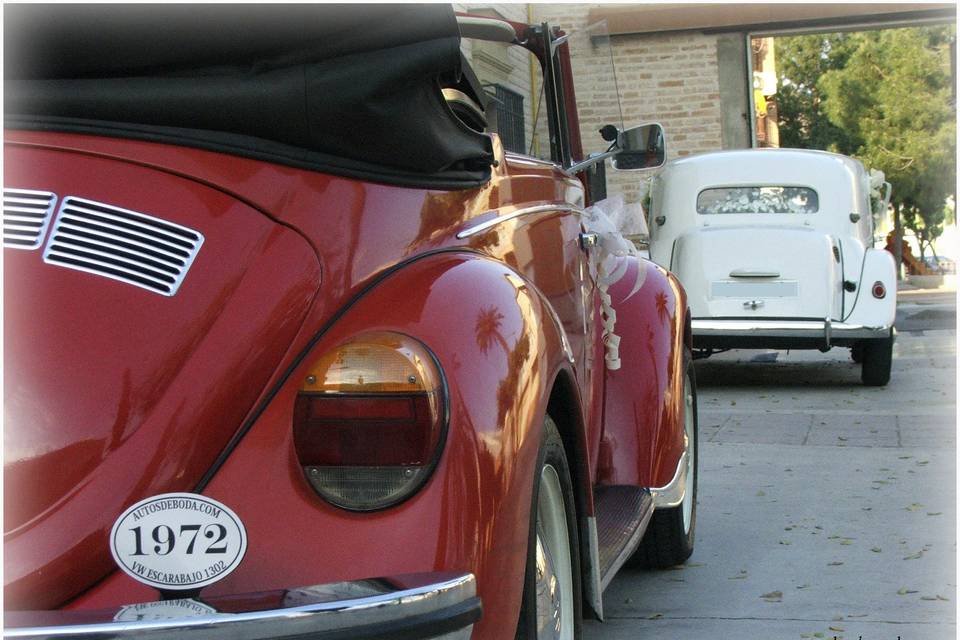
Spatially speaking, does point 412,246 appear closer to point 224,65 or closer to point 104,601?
point 224,65

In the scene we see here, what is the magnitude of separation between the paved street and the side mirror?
160cm

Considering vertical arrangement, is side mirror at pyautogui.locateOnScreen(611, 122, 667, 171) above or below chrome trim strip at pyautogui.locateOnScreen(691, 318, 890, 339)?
above

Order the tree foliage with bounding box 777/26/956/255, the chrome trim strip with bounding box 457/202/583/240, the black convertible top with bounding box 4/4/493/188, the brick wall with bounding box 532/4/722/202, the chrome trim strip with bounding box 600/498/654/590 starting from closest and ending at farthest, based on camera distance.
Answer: the black convertible top with bounding box 4/4/493/188
the chrome trim strip with bounding box 457/202/583/240
the chrome trim strip with bounding box 600/498/654/590
the brick wall with bounding box 532/4/722/202
the tree foliage with bounding box 777/26/956/255

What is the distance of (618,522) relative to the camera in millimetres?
4027

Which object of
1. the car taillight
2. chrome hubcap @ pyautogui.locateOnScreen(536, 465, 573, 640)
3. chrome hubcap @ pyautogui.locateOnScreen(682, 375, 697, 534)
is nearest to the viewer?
the car taillight

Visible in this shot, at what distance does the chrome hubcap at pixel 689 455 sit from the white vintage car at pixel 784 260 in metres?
6.11

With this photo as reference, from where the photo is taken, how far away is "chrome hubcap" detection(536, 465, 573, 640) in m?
2.93

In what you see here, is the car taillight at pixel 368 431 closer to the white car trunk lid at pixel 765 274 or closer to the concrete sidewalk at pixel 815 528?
the concrete sidewalk at pixel 815 528

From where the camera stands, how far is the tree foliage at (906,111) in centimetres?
3469

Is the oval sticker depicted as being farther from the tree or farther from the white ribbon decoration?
the tree

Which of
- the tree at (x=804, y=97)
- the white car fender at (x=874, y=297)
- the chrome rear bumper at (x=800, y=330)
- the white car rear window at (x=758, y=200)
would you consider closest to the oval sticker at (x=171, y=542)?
the chrome rear bumper at (x=800, y=330)

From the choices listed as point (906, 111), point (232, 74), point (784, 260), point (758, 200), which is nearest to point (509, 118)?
point (232, 74)

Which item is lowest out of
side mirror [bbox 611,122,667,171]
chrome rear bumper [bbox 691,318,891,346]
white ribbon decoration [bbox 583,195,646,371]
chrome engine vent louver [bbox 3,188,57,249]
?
chrome rear bumper [bbox 691,318,891,346]

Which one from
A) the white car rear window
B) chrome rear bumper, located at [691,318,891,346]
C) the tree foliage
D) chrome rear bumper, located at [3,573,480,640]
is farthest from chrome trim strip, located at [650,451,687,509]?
the tree foliage
